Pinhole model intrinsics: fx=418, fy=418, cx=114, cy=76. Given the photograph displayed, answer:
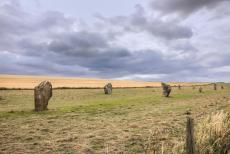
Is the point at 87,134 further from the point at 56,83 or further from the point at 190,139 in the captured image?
the point at 56,83

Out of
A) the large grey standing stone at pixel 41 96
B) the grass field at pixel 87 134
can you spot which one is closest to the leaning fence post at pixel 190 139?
the grass field at pixel 87 134

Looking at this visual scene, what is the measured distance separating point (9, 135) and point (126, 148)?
305 inches

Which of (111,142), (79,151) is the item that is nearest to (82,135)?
(111,142)

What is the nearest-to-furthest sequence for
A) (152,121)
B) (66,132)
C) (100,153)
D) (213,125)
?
(213,125)
(100,153)
(66,132)
(152,121)

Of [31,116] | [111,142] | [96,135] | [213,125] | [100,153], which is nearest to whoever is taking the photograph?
[213,125]

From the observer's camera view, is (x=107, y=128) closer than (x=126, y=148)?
No

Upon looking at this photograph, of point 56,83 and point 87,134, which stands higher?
point 56,83

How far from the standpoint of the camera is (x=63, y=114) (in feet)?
115

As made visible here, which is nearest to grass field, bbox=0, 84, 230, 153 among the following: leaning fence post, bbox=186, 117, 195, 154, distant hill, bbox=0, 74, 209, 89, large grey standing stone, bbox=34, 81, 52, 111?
leaning fence post, bbox=186, 117, 195, 154

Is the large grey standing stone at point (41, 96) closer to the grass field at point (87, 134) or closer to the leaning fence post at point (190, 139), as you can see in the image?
the grass field at point (87, 134)

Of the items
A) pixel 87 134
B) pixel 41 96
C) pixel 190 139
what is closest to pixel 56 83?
pixel 41 96

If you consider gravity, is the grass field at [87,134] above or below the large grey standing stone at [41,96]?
below

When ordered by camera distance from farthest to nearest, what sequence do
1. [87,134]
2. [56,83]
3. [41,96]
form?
[56,83] < [41,96] < [87,134]

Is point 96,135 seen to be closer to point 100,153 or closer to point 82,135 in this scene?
point 82,135
